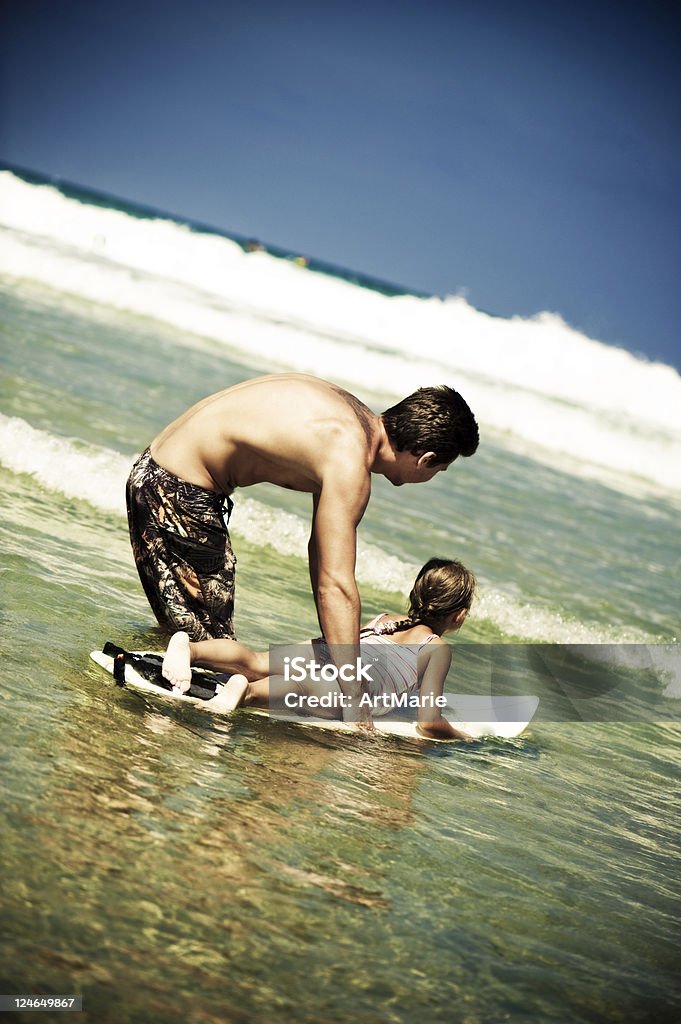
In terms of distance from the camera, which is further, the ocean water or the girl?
the girl

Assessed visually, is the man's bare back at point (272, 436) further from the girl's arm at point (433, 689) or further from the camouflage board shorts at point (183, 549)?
the girl's arm at point (433, 689)

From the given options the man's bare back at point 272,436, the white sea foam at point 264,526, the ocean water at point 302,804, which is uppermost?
the man's bare back at point 272,436

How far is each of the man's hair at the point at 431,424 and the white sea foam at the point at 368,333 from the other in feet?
38.5

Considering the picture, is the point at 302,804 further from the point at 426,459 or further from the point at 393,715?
the point at 426,459

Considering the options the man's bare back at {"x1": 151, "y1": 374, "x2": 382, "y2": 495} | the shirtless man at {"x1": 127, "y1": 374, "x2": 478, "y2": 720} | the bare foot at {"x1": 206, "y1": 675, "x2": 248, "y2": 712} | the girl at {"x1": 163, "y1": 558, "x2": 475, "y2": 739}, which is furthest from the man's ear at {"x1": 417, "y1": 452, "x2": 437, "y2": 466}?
the bare foot at {"x1": 206, "y1": 675, "x2": 248, "y2": 712}

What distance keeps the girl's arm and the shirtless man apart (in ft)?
2.32

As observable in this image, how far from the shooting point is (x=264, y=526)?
268 inches

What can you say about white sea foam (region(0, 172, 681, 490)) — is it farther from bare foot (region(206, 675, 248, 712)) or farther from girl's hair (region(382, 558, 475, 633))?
bare foot (region(206, 675, 248, 712))

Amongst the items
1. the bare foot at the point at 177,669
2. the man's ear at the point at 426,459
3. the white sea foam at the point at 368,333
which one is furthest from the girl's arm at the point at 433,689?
the white sea foam at the point at 368,333

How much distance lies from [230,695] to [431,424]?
1.21 meters

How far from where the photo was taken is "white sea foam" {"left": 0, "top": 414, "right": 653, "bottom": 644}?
21.1 ft

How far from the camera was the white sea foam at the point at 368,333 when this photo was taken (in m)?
17.7

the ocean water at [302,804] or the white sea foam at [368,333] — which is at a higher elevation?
the white sea foam at [368,333]

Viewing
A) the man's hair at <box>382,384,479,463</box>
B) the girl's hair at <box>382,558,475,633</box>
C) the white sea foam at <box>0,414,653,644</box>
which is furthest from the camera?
the white sea foam at <box>0,414,653,644</box>
